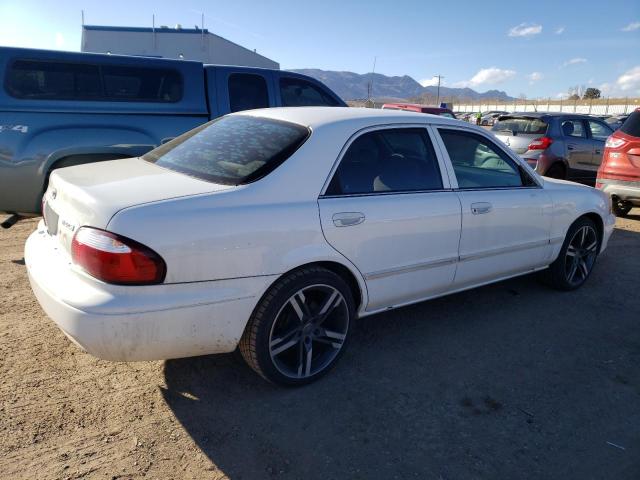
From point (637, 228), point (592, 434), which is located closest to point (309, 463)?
point (592, 434)

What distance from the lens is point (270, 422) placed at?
269cm

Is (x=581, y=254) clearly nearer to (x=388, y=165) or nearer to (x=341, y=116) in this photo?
(x=388, y=165)

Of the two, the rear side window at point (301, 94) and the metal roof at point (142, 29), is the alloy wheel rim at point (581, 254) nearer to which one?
the rear side window at point (301, 94)

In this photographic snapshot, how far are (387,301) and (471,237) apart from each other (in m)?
0.84

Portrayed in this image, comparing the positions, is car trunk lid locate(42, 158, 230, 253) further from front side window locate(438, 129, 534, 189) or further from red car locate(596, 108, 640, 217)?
red car locate(596, 108, 640, 217)

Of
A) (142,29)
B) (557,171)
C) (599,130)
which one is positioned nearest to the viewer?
(557,171)

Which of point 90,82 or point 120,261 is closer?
point 120,261

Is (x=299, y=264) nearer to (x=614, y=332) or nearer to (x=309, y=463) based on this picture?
(x=309, y=463)

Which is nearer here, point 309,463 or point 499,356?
point 309,463

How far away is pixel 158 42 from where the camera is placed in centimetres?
2727

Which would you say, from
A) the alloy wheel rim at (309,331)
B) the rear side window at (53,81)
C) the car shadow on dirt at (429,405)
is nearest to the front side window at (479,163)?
the car shadow on dirt at (429,405)

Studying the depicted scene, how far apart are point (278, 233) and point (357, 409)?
3.54 feet

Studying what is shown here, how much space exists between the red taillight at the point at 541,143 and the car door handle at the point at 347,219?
7.21m

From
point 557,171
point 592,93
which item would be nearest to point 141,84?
point 557,171
